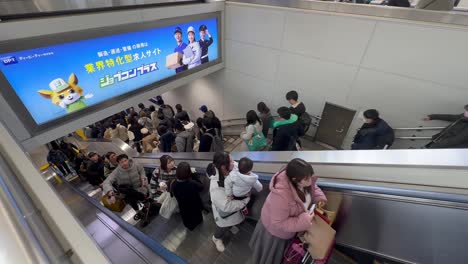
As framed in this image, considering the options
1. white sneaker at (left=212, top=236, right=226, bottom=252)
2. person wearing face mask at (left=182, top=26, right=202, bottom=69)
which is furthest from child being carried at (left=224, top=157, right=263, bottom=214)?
person wearing face mask at (left=182, top=26, right=202, bottom=69)

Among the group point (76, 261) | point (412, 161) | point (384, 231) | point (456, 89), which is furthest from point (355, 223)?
point (456, 89)

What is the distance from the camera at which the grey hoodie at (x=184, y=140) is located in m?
4.59

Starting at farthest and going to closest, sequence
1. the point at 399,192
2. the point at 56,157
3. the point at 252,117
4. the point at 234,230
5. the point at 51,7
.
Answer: the point at 56,157
the point at 252,117
the point at 51,7
the point at 234,230
the point at 399,192

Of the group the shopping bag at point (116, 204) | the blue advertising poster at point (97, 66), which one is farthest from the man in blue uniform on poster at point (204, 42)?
Answer: the shopping bag at point (116, 204)

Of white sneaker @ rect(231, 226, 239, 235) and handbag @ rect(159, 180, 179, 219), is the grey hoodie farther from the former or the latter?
white sneaker @ rect(231, 226, 239, 235)

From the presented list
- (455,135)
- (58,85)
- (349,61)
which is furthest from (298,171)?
(58,85)

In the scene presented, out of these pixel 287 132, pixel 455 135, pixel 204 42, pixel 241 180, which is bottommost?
pixel 287 132

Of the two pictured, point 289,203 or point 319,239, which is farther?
Answer: point 319,239

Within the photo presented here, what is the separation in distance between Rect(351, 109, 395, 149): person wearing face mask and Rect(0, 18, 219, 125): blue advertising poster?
4.50 metres

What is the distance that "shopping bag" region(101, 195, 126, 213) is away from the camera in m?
3.52

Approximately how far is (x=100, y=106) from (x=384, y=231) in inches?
197

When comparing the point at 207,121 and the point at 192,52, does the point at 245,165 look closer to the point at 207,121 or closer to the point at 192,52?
the point at 207,121

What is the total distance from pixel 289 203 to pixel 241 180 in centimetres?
60

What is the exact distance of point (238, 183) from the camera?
2.15 metres
